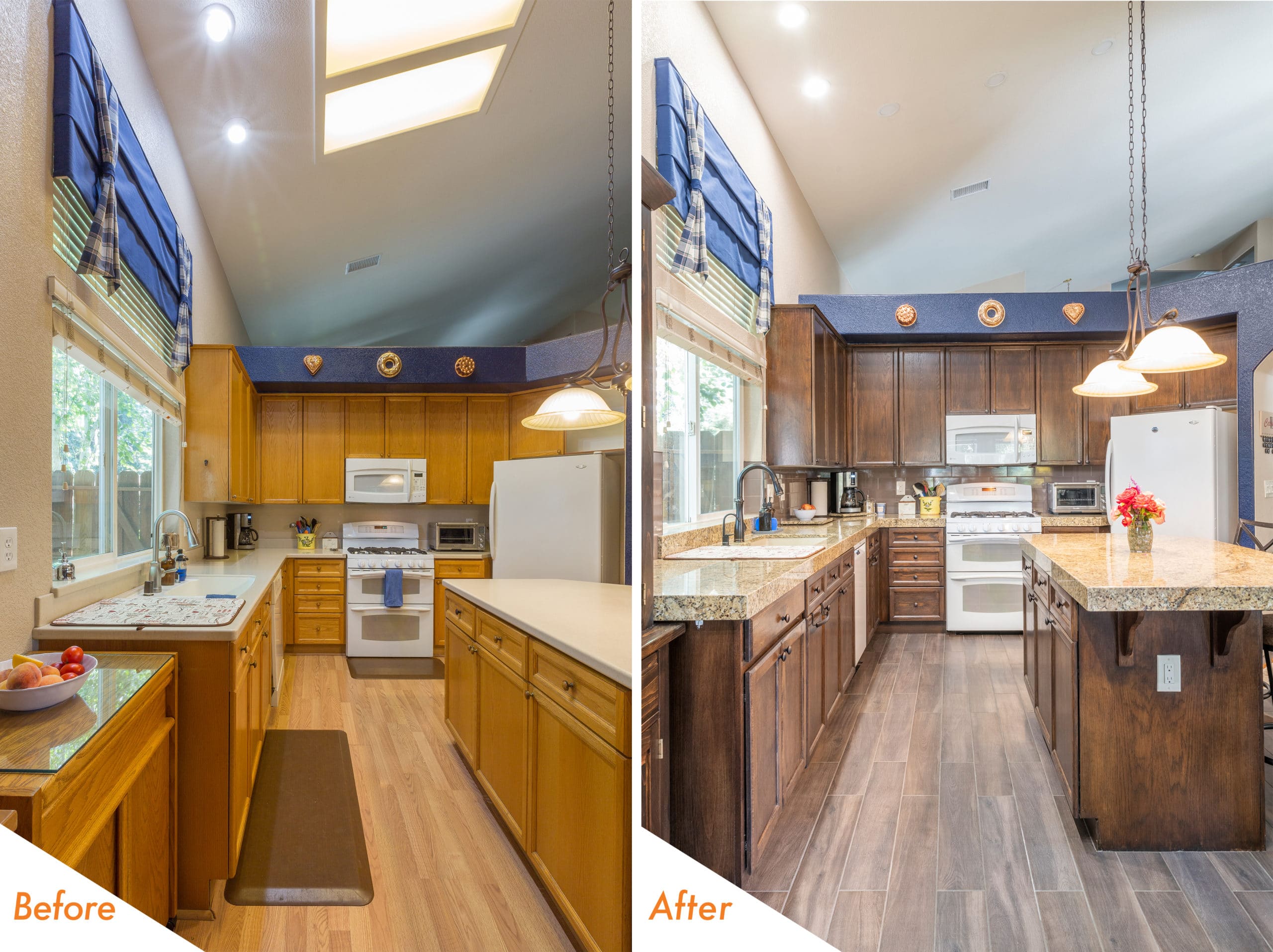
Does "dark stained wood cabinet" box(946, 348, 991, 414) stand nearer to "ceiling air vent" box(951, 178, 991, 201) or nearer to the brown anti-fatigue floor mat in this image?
"ceiling air vent" box(951, 178, 991, 201)

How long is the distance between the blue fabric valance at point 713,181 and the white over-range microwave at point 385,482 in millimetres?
1337

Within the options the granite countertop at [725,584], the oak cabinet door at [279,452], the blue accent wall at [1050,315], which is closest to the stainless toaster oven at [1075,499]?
the blue accent wall at [1050,315]

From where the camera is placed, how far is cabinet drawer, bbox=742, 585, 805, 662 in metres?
1.77

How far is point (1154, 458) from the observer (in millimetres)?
4676

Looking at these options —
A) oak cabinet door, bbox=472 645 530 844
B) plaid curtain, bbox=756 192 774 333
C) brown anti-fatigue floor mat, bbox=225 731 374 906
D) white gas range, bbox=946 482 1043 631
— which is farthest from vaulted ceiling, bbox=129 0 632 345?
white gas range, bbox=946 482 1043 631

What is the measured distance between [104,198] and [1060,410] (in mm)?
5590

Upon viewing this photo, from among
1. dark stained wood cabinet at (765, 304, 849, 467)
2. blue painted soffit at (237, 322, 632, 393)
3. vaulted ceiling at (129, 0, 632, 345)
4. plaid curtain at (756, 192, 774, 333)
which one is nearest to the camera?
vaulted ceiling at (129, 0, 632, 345)

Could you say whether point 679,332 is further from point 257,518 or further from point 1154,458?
Answer: point 1154,458

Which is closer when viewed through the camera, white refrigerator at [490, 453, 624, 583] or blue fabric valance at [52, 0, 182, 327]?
blue fabric valance at [52, 0, 182, 327]

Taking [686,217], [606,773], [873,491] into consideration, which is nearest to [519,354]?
[606,773]

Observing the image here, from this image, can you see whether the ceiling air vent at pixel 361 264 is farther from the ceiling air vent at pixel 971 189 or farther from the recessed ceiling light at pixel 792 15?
the ceiling air vent at pixel 971 189

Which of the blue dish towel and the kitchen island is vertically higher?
the blue dish towel

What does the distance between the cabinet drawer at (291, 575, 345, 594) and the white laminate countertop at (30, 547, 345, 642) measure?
0.18 ft

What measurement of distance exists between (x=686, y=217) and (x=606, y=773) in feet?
6.27
